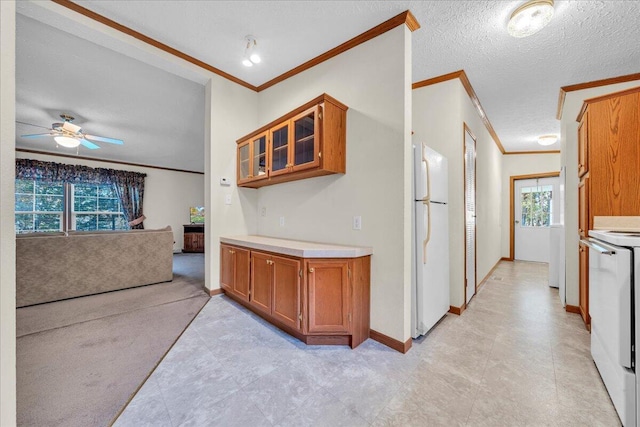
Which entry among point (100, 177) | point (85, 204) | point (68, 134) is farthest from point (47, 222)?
point (68, 134)

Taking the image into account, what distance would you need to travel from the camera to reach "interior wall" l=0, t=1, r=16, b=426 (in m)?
0.77

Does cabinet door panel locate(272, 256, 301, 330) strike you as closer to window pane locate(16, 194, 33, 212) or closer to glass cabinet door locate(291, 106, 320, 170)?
glass cabinet door locate(291, 106, 320, 170)

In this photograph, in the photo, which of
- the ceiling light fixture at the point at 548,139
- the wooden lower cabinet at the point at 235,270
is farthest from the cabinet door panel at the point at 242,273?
the ceiling light fixture at the point at 548,139

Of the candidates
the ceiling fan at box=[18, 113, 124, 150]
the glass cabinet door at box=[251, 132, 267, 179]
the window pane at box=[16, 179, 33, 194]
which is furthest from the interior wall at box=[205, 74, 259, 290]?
the window pane at box=[16, 179, 33, 194]

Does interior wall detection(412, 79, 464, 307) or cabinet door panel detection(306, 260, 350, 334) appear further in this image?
interior wall detection(412, 79, 464, 307)

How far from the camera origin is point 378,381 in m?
1.67

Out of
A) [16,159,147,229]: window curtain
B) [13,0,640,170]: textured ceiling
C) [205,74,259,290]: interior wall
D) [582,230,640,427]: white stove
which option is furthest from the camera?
[16,159,147,229]: window curtain

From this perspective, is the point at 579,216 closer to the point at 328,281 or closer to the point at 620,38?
the point at 620,38

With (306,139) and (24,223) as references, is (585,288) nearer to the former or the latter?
(306,139)

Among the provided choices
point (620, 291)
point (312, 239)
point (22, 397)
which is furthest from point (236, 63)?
point (620, 291)

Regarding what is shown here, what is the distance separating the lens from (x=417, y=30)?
228 cm

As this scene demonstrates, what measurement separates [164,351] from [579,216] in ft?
14.3

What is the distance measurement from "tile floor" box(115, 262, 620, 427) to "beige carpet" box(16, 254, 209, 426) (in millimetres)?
179

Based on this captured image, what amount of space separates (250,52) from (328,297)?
2.60 meters
